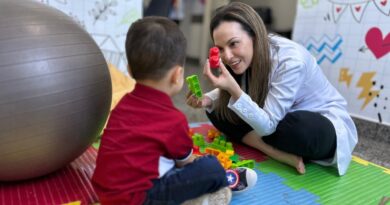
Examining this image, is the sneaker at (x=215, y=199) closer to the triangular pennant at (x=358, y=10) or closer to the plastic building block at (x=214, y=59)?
the plastic building block at (x=214, y=59)

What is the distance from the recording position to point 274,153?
1151mm

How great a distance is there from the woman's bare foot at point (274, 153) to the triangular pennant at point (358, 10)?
0.80 metres

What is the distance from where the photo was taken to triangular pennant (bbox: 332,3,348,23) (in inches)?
62.5

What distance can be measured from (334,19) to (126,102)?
4.36 feet

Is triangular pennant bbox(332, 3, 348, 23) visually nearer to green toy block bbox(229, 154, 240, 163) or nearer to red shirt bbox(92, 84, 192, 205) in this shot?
green toy block bbox(229, 154, 240, 163)

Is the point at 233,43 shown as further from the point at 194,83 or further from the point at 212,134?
the point at 212,134

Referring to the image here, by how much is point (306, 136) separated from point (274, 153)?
0.53 feet

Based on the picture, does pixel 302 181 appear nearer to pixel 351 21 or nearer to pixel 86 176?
pixel 86 176

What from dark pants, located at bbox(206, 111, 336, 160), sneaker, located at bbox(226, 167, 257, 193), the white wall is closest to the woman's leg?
dark pants, located at bbox(206, 111, 336, 160)

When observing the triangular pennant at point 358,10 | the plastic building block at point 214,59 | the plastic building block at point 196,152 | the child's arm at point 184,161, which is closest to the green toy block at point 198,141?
the plastic building block at point 196,152

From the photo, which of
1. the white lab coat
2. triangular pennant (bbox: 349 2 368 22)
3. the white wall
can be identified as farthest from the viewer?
the white wall

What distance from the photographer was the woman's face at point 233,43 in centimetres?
102

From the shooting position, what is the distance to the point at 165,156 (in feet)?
2.27

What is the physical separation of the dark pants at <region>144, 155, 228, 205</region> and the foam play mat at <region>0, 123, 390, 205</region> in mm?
186
